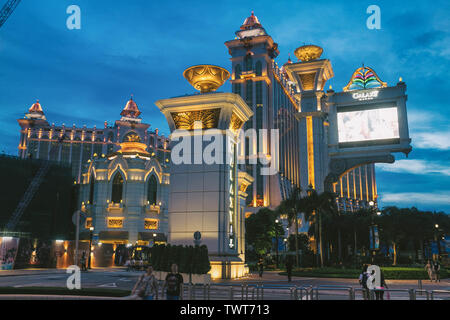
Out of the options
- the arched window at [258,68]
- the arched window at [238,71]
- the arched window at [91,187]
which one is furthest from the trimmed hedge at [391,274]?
the arched window at [238,71]

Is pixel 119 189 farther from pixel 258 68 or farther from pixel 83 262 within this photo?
pixel 258 68

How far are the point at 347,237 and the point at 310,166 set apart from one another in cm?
1135

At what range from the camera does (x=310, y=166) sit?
61625 millimetres

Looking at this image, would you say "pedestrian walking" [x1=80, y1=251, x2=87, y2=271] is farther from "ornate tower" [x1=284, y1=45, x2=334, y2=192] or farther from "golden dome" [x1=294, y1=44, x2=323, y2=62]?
"golden dome" [x1=294, y1=44, x2=323, y2=62]

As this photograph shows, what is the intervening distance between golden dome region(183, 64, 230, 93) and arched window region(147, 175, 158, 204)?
31591mm

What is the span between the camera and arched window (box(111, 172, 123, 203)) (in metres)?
57.9

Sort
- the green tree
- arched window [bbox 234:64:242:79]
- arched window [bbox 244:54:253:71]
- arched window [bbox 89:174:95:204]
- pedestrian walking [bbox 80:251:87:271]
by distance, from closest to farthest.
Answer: pedestrian walking [bbox 80:251:87:271] < the green tree < arched window [bbox 89:174:95:204] < arched window [bbox 244:54:253:71] < arched window [bbox 234:64:242:79]

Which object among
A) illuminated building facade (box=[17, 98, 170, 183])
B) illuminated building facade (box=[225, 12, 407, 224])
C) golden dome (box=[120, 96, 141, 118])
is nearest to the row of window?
illuminated building facade (box=[225, 12, 407, 224])

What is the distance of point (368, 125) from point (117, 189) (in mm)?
34961
